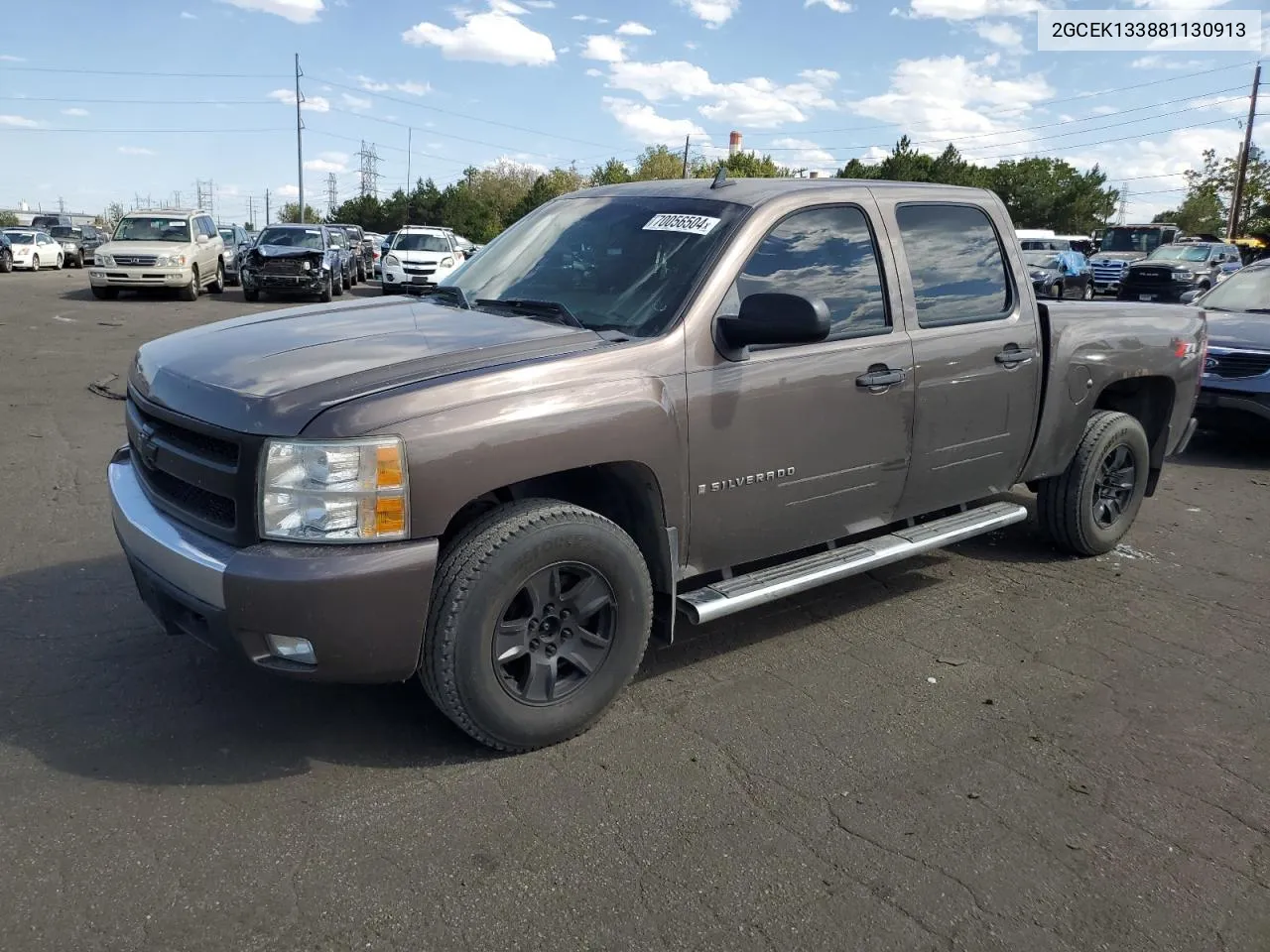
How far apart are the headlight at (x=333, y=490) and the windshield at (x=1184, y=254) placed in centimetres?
2736

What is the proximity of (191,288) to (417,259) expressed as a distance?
5212 millimetres

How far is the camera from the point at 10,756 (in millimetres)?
3137

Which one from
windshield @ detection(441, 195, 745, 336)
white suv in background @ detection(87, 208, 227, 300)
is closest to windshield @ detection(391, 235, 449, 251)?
white suv in background @ detection(87, 208, 227, 300)

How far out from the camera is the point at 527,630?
3221mm

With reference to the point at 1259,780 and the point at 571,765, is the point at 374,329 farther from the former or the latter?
the point at 1259,780

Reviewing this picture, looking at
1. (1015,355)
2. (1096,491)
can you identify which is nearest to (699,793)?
(1015,355)

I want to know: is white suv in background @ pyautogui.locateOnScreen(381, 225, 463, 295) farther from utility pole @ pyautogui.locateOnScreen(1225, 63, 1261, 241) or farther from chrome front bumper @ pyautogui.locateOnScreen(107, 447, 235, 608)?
utility pole @ pyautogui.locateOnScreen(1225, 63, 1261, 241)

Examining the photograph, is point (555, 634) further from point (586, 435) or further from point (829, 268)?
point (829, 268)

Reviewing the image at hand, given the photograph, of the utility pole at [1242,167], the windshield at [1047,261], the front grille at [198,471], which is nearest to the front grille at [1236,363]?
the front grille at [198,471]

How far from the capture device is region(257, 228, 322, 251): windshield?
22688 mm

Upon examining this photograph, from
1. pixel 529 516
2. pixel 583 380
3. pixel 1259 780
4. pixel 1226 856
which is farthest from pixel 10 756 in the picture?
Result: pixel 1259 780

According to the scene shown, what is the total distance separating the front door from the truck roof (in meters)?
0.12

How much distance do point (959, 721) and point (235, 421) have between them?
107 inches

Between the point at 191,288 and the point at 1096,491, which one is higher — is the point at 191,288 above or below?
above
